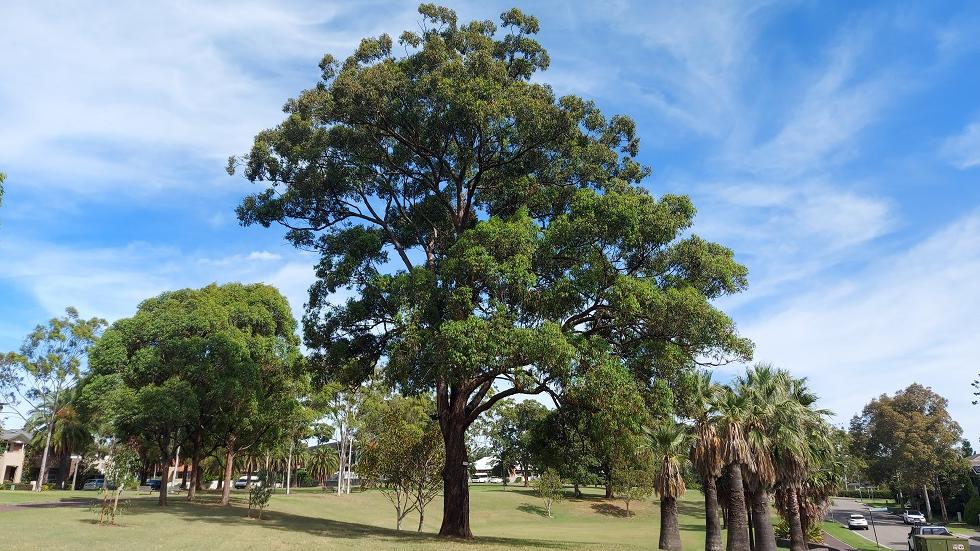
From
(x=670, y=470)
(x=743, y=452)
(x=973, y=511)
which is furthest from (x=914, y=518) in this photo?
(x=743, y=452)

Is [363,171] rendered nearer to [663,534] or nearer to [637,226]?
[637,226]

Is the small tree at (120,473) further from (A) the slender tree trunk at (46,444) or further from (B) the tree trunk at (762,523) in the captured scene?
(A) the slender tree trunk at (46,444)

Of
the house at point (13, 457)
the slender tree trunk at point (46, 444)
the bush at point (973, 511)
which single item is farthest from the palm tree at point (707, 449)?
the house at point (13, 457)

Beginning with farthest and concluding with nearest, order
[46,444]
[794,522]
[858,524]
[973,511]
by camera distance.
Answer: [973,511] → [46,444] → [858,524] → [794,522]

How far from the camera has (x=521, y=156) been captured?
25328mm

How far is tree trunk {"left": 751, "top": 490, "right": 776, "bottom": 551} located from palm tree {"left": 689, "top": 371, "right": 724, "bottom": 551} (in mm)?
1867

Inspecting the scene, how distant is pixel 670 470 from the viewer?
97.1 ft

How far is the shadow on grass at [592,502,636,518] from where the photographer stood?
7244 cm

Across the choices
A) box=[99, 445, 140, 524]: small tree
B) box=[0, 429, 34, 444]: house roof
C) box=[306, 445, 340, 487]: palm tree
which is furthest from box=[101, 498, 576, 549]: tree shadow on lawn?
box=[306, 445, 340, 487]: palm tree

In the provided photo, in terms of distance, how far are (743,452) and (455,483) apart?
12.2 meters

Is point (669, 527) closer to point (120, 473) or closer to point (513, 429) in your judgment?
point (120, 473)

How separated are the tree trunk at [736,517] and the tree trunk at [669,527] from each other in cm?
411

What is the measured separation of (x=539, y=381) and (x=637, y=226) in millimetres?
6542

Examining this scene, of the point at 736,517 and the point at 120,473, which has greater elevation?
the point at 120,473
